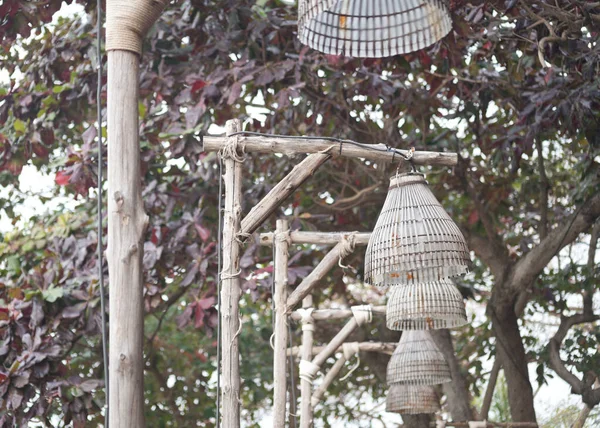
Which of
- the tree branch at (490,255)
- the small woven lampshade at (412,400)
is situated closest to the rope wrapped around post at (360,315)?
the small woven lampshade at (412,400)

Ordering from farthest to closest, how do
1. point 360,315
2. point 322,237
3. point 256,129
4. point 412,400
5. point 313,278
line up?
1. point 256,129
2. point 412,400
3. point 360,315
4. point 322,237
5. point 313,278

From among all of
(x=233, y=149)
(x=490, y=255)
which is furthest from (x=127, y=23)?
(x=490, y=255)

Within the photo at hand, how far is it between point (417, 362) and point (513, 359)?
149 centimetres

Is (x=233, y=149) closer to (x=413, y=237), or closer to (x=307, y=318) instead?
(x=413, y=237)

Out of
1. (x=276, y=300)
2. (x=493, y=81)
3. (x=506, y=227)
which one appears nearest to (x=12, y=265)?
(x=276, y=300)

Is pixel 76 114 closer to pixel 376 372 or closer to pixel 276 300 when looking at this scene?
pixel 276 300

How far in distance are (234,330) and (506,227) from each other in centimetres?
500

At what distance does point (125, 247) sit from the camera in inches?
127

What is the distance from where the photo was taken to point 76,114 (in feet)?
19.0

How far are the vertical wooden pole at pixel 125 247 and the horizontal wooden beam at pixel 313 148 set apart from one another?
32 centimetres

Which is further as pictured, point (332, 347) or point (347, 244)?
point (332, 347)

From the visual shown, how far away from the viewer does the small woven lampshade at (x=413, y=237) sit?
2945mm

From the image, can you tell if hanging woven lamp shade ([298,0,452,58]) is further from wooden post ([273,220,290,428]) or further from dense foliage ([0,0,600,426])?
wooden post ([273,220,290,428])

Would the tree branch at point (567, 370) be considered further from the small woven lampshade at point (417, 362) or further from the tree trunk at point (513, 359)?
the small woven lampshade at point (417, 362)
